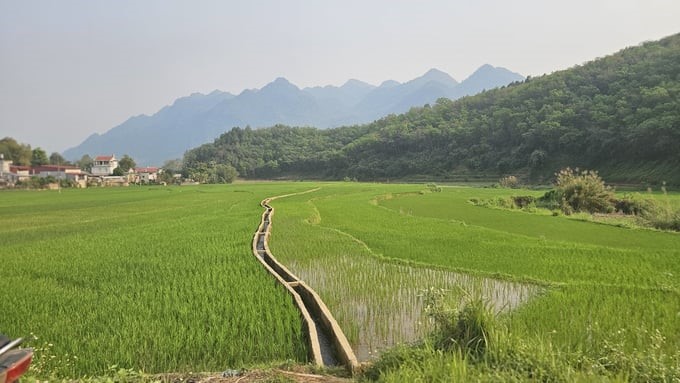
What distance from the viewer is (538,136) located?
49312mm

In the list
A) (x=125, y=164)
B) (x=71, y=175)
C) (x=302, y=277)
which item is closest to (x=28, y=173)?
(x=71, y=175)

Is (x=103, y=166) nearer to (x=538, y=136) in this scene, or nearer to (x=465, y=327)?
(x=538, y=136)

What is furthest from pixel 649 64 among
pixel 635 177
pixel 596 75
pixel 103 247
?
pixel 103 247

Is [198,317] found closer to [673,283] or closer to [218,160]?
[673,283]

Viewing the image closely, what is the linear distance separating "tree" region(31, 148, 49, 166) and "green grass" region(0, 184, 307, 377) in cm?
7633

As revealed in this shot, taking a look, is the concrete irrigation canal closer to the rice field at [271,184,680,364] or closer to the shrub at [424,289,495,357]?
the rice field at [271,184,680,364]

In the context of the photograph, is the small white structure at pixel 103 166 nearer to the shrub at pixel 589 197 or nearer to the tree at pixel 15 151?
the tree at pixel 15 151

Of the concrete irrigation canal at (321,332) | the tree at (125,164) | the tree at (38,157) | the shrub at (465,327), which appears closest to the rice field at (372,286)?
the concrete irrigation canal at (321,332)

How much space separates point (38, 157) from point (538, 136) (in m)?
80.3

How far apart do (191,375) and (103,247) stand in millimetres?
7921

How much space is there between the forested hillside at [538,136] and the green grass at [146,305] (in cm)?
3782

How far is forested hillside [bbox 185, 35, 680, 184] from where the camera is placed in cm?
3831

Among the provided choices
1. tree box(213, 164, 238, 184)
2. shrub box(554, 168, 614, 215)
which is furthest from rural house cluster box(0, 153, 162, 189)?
shrub box(554, 168, 614, 215)

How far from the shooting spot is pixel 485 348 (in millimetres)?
3416
